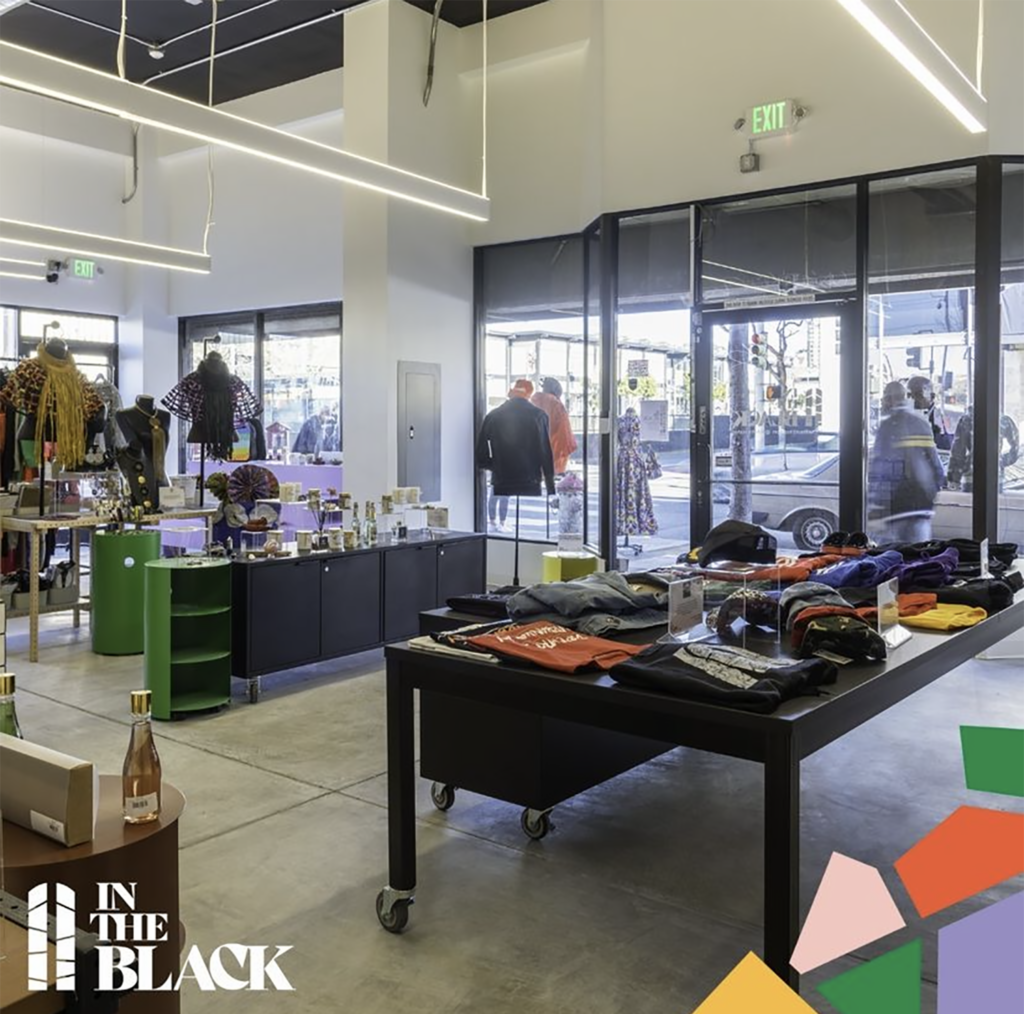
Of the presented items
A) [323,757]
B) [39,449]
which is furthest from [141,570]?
[323,757]

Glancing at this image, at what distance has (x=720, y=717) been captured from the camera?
207 cm

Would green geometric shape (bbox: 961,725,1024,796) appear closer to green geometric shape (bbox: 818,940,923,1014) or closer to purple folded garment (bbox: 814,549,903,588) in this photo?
green geometric shape (bbox: 818,940,923,1014)

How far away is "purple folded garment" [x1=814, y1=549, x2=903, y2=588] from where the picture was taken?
3211mm

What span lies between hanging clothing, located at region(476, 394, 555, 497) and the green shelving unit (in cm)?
296

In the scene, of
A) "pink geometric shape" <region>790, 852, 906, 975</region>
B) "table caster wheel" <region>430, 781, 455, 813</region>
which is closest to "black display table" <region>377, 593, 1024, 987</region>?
"pink geometric shape" <region>790, 852, 906, 975</region>

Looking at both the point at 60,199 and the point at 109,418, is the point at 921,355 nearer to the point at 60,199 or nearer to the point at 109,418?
the point at 109,418

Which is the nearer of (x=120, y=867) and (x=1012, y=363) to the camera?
(x=120, y=867)

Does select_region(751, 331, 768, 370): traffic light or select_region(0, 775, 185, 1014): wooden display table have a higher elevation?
select_region(751, 331, 768, 370): traffic light

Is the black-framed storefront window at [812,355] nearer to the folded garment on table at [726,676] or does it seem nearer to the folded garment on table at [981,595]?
the folded garment on table at [981,595]

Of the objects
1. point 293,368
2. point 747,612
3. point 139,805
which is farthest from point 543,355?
point 139,805

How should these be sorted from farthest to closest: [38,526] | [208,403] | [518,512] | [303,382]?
[303,382] < [518,512] < [208,403] < [38,526]

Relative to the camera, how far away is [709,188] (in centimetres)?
709

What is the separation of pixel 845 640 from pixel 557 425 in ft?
20.1
